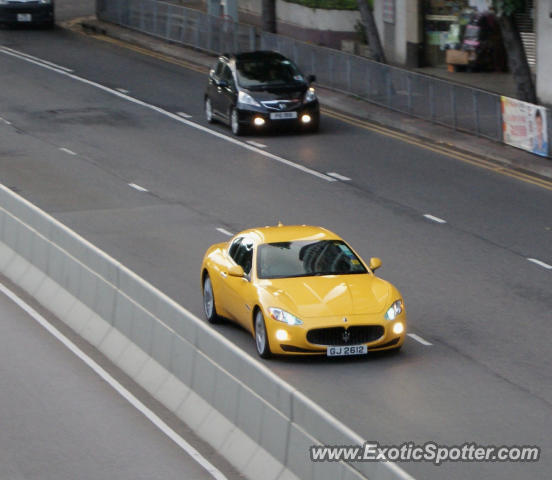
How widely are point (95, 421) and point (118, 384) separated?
141cm

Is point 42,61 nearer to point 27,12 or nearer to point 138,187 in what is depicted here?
point 27,12

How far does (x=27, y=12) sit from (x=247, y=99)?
21.1 metres

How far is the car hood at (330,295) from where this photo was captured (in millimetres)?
14781

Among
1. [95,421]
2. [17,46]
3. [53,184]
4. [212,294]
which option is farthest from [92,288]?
[17,46]

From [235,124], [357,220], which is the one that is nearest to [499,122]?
[235,124]

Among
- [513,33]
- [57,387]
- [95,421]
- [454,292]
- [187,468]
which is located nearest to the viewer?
[187,468]

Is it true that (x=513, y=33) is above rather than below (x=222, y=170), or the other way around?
above

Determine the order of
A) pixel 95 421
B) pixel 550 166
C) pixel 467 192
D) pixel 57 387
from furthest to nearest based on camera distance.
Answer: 1. pixel 550 166
2. pixel 467 192
3. pixel 57 387
4. pixel 95 421

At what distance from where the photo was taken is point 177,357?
13.9 m

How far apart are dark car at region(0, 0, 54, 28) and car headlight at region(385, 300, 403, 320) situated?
36530 mm

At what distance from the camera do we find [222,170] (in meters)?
27.3

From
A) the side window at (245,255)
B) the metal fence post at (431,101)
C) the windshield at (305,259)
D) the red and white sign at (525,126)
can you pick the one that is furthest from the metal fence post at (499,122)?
the side window at (245,255)

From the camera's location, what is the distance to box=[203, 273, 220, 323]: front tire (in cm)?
1664

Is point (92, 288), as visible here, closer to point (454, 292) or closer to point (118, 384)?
point (118, 384)
